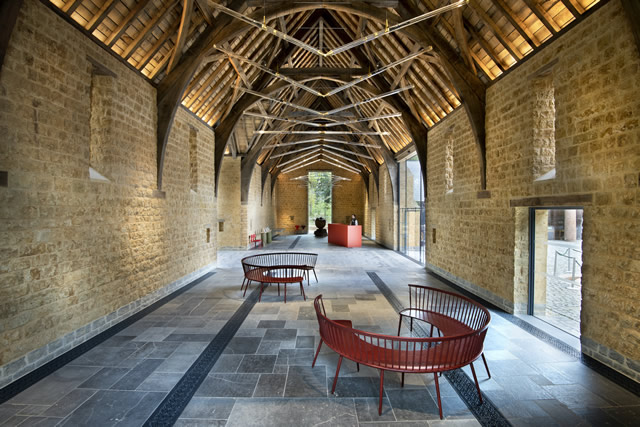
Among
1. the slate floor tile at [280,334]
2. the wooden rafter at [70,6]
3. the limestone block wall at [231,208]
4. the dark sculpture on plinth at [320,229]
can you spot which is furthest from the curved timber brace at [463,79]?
the dark sculpture on plinth at [320,229]

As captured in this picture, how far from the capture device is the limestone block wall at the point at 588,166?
10.3 ft

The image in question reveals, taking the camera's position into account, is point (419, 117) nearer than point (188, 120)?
No

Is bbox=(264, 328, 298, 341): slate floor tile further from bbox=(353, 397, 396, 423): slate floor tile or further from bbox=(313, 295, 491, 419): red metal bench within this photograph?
bbox=(353, 397, 396, 423): slate floor tile

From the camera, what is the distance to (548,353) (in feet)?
12.2

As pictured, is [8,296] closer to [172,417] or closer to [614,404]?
[172,417]

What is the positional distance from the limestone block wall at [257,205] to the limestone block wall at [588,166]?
9.93 m

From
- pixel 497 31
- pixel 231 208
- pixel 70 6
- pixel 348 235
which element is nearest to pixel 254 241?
pixel 231 208

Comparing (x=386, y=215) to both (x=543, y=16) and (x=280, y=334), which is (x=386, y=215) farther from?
(x=280, y=334)

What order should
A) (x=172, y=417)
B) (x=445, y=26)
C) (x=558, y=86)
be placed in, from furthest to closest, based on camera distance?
(x=445, y=26) → (x=558, y=86) → (x=172, y=417)

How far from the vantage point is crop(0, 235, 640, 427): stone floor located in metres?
2.56

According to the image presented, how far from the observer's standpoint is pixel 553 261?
4.84 m

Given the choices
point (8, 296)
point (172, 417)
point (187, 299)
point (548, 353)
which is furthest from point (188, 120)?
point (548, 353)

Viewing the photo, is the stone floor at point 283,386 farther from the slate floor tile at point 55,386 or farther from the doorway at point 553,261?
the doorway at point 553,261

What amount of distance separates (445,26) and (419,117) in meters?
3.21
